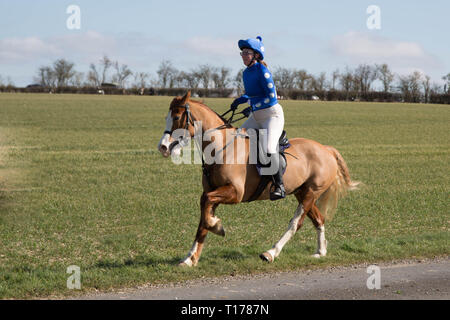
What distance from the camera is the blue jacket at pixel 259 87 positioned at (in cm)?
792

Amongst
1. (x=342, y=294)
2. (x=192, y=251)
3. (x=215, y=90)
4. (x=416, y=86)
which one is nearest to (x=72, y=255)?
(x=192, y=251)

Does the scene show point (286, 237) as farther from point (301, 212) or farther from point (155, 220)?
point (155, 220)

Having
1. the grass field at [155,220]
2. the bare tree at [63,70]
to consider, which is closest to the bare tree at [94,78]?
the bare tree at [63,70]

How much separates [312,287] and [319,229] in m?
1.92

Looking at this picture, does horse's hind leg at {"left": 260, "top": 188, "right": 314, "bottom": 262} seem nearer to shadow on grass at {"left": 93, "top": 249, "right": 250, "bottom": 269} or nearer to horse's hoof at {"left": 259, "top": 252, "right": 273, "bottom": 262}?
horse's hoof at {"left": 259, "top": 252, "right": 273, "bottom": 262}

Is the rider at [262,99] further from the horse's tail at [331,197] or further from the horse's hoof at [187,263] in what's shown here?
the horse's hoof at [187,263]

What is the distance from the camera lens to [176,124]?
749 centimetres

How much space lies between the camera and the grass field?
8.01 metres

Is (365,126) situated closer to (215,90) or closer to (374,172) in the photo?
(374,172)

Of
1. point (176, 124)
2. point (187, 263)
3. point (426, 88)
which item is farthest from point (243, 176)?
point (426, 88)
